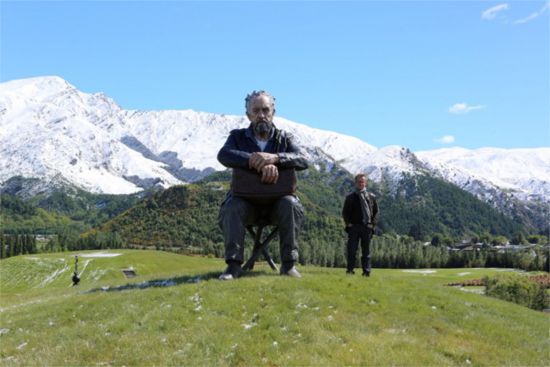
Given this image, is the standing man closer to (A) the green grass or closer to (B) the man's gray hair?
(A) the green grass

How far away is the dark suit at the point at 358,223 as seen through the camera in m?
18.1

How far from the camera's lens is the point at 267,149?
1554 cm

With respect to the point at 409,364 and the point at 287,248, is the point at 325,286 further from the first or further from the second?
the point at 409,364

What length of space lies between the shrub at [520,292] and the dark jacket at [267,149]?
2852 centimetres

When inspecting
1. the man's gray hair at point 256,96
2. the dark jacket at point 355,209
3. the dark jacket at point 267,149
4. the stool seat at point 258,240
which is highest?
the man's gray hair at point 256,96

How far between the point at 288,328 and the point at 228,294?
250cm

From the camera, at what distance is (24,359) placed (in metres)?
10.8

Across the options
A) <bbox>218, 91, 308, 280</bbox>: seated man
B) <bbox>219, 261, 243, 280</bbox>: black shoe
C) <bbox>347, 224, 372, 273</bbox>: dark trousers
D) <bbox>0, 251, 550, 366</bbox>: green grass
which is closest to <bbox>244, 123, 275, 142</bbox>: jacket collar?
<bbox>218, 91, 308, 280</bbox>: seated man

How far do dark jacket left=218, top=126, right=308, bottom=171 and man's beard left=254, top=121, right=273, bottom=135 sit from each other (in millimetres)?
227

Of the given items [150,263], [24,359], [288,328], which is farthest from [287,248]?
[150,263]

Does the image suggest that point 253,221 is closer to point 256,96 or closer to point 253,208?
point 253,208

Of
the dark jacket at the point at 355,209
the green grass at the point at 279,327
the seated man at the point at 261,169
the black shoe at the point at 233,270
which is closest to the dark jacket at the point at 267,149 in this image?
the seated man at the point at 261,169

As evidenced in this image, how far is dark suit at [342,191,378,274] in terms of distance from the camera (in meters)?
18.1

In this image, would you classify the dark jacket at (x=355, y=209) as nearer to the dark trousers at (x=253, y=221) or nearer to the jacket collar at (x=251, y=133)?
the dark trousers at (x=253, y=221)
